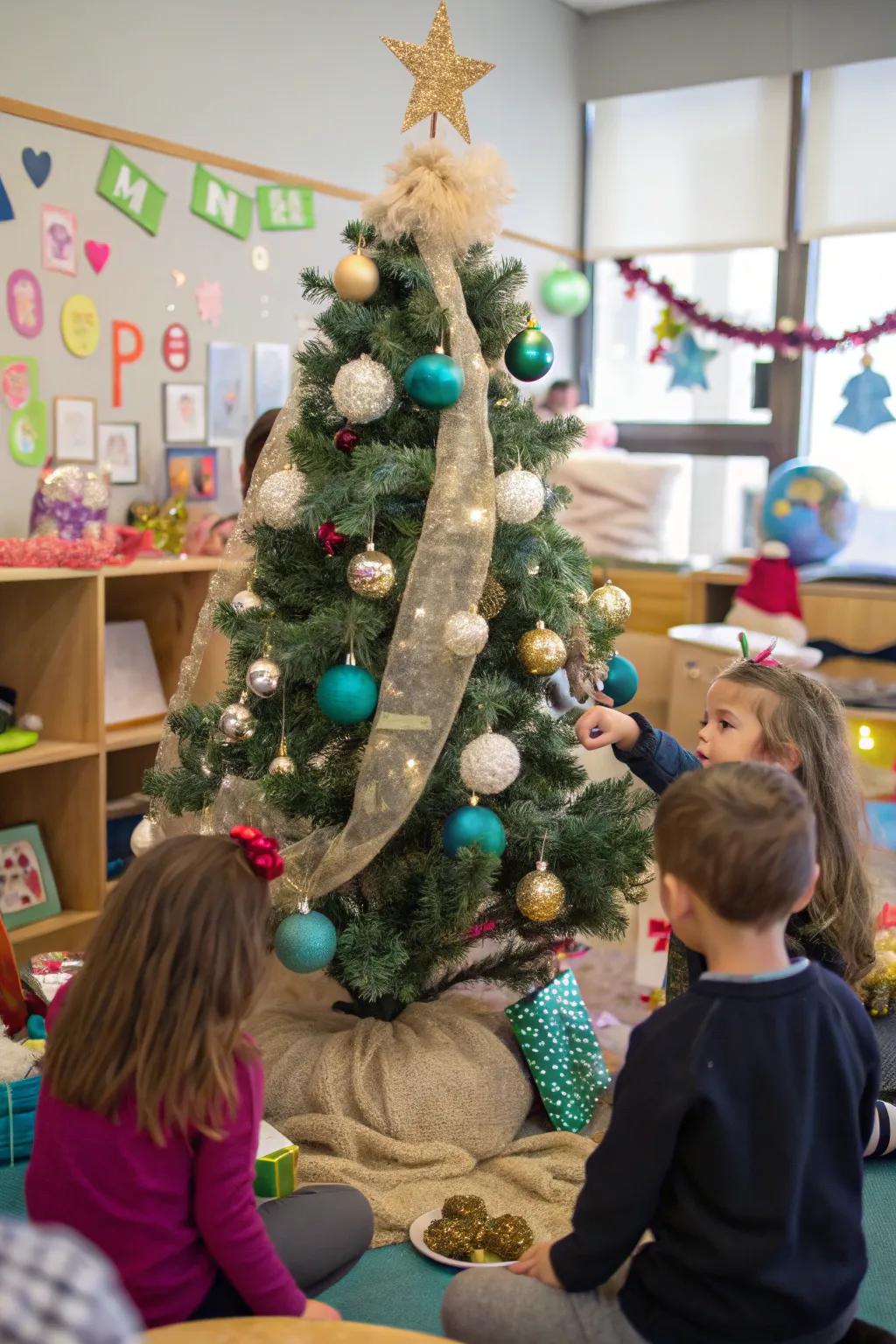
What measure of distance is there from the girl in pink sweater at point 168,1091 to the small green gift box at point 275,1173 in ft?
1.60

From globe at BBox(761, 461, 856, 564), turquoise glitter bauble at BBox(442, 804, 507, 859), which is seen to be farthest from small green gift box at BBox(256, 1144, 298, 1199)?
globe at BBox(761, 461, 856, 564)

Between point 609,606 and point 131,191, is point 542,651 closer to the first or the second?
point 609,606

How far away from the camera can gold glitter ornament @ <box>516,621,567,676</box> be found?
1.92 meters

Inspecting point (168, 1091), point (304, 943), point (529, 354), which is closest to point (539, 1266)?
point (168, 1091)

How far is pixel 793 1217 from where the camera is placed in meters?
1.19

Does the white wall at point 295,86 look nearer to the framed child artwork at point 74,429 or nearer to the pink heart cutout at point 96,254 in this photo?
the framed child artwork at point 74,429

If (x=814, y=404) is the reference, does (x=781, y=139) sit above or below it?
above

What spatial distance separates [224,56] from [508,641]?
7.37 feet

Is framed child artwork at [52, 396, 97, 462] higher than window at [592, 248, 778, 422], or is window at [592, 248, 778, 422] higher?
window at [592, 248, 778, 422]

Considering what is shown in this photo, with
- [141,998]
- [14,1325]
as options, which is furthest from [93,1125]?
[14,1325]

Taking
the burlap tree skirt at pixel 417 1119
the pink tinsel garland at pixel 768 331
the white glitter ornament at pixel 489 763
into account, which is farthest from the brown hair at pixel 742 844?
the pink tinsel garland at pixel 768 331

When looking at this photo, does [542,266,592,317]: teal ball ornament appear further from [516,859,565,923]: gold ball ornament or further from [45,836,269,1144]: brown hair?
[45,836,269,1144]: brown hair

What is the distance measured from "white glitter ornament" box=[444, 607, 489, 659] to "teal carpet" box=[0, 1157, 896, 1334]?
0.83 m

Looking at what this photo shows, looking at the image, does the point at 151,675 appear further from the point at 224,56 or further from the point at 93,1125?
the point at 93,1125
